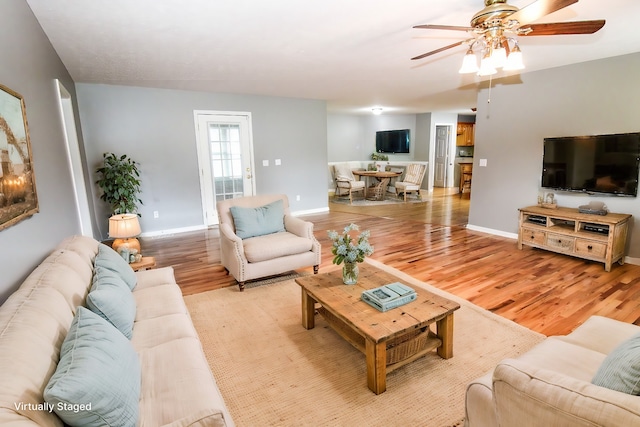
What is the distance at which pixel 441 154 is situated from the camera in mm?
10195

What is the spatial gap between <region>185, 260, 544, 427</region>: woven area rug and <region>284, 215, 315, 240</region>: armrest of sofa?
2.75ft

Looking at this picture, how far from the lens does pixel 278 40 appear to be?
301 cm

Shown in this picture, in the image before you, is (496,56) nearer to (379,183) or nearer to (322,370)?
(322,370)

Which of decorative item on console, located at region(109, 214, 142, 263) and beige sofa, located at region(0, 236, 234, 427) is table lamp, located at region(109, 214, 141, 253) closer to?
decorative item on console, located at region(109, 214, 142, 263)

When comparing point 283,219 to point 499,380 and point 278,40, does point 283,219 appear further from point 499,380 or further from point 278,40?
point 499,380

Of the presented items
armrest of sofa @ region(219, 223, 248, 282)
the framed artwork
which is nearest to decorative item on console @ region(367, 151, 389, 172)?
armrest of sofa @ region(219, 223, 248, 282)

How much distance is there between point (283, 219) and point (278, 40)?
6.05 ft

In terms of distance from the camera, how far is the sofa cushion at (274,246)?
3.12 m

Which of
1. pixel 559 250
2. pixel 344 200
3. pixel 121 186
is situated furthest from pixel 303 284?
pixel 344 200

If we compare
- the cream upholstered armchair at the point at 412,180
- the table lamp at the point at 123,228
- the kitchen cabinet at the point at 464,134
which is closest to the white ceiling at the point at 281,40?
the table lamp at the point at 123,228

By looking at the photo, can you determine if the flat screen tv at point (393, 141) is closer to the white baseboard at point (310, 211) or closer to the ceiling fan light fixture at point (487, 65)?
the white baseboard at point (310, 211)

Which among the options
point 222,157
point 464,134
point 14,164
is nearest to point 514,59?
point 14,164

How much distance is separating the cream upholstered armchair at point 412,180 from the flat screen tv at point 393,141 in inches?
57.6

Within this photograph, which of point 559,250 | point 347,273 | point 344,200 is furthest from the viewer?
point 344,200
